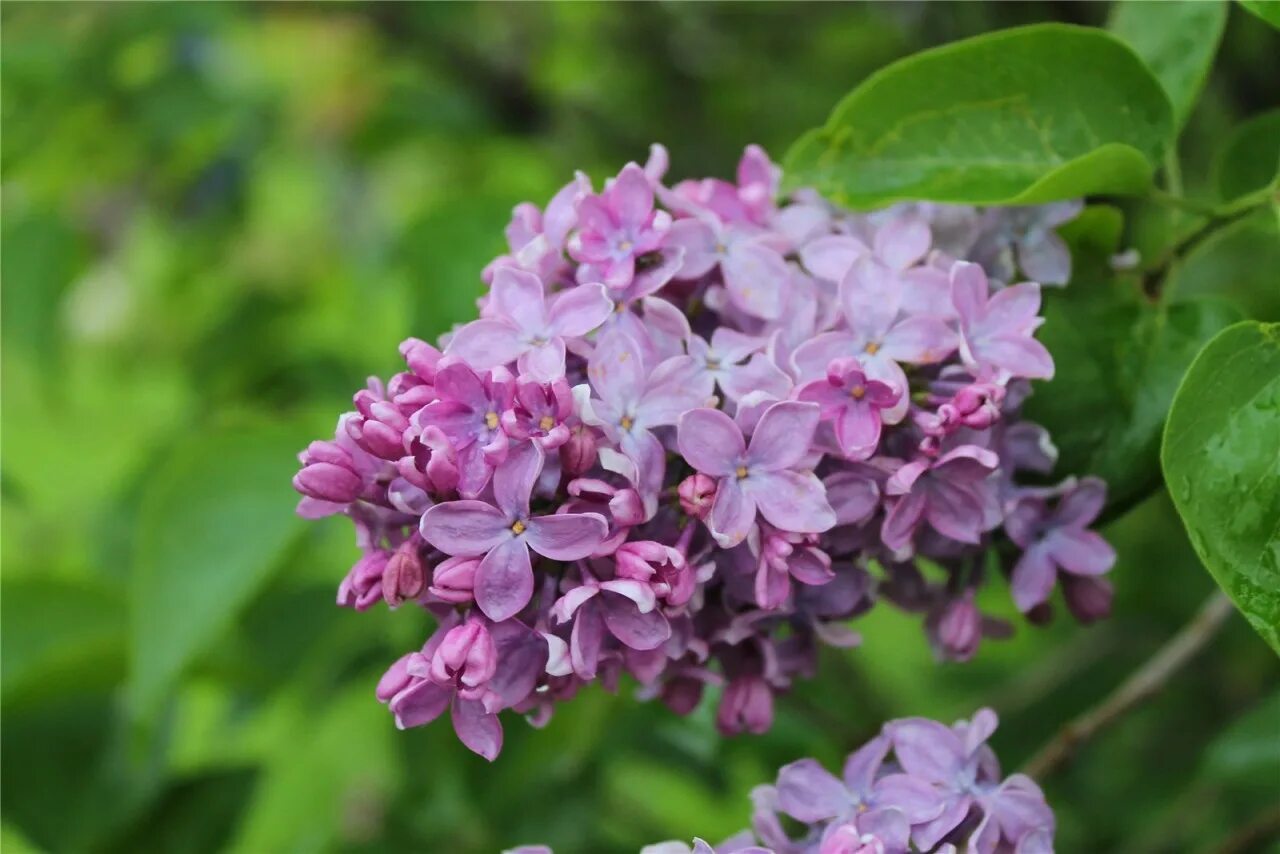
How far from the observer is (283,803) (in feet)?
4.93

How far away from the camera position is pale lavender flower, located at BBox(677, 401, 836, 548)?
0.55 m

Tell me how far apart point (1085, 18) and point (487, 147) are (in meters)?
0.78

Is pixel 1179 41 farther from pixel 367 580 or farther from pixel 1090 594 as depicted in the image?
pixel 367 580

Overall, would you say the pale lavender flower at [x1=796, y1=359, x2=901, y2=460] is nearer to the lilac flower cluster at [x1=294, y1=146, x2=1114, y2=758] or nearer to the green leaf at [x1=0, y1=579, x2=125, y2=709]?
the lilac flower cluster at [x1=294, y1=146, x2=1114, y2=758]

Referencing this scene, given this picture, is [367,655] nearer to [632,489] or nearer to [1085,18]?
[632,489]

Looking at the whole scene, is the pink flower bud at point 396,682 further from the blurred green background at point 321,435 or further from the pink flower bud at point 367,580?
the blurred green background at point 321,435

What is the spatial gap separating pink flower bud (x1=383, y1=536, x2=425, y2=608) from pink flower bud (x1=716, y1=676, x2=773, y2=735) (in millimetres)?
184

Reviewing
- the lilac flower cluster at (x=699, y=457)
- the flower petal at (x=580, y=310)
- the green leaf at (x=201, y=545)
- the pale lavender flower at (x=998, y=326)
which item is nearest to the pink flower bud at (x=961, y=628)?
the lilac flower cluster at (x=699, y=457)

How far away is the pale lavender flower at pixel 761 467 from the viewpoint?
21.7 inches

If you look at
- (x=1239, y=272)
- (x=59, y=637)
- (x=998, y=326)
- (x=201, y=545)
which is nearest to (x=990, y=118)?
(x=998, y=326)

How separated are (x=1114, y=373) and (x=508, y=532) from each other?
323mm

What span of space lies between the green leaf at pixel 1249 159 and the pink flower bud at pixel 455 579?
0.50m

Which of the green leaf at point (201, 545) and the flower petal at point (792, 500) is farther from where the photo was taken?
the green leaf at point (201, 545)

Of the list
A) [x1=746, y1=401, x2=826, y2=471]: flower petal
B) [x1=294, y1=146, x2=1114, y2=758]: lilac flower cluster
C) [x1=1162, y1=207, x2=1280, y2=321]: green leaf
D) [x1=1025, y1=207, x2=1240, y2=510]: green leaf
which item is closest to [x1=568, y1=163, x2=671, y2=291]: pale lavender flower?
[x1=294, y1=146, x2=1114, y2=758]: lilac flower cluster
